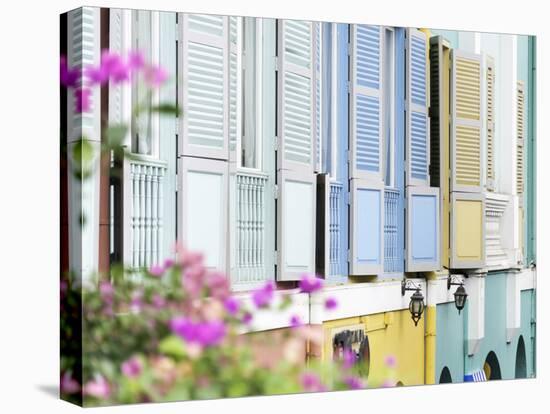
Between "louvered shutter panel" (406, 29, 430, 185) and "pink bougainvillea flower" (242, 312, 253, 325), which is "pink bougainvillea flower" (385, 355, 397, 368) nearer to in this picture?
"louvered shutter panel" (406, 29, 430, 185)

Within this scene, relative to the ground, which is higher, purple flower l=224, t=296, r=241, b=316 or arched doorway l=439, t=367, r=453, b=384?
purple flower l=224, t=296, r=241, b=316

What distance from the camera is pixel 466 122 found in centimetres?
1048

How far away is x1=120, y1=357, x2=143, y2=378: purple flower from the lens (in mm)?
8357

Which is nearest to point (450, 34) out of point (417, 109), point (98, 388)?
point (417, 109)

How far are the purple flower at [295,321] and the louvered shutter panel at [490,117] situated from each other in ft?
7.31

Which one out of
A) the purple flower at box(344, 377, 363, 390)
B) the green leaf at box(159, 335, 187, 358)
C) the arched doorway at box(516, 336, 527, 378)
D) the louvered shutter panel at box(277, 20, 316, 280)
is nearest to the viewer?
the green leaf at box(159, 335, 187, 358)

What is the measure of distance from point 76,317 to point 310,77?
2.34m

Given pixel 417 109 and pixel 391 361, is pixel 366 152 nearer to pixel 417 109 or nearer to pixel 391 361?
pixel 417 109

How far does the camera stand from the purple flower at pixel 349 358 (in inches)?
376

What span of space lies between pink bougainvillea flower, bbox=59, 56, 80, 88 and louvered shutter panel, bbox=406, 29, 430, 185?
268 centimetres

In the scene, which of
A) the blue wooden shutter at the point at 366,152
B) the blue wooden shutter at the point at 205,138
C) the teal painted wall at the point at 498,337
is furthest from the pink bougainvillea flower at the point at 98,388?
the teal painted wall at the point at 498,337

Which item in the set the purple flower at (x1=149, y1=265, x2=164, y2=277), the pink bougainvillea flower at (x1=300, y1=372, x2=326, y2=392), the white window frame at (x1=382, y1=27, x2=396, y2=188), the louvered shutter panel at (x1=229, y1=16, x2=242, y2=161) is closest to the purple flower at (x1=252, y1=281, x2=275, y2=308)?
the pink bougainvillea flower at (x1=300, y1=372, x2=326, y2=392)

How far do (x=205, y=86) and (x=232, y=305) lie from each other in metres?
1.42

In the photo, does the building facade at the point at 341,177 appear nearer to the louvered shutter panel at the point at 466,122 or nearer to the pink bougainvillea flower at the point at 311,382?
the louvered shutter panel at the point at 466,122
